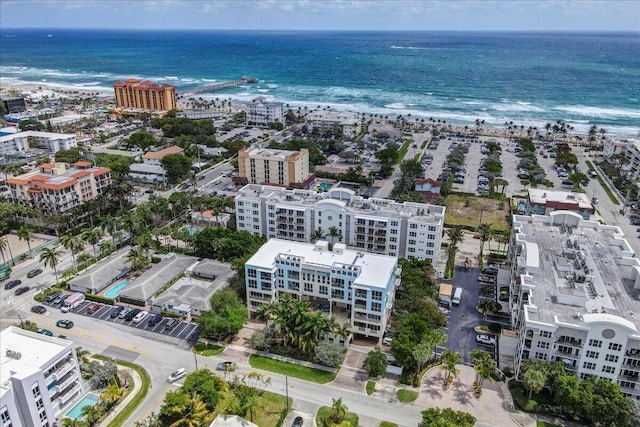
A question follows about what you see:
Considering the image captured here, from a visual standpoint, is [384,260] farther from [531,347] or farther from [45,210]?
[45,210]

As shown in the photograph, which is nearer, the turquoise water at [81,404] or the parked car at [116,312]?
the turquoise water at [81,404]

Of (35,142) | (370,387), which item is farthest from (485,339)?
(35,142)

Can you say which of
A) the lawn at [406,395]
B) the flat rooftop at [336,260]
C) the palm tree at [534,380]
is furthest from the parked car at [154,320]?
the palm tree at [534,380]

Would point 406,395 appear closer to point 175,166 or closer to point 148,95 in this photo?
point 175,166

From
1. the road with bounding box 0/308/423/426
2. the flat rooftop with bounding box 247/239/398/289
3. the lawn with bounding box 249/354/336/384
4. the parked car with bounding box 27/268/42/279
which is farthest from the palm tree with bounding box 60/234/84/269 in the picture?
the lawn with bounding box 249/354/336/384

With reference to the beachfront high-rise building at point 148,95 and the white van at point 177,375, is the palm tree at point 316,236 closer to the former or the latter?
the white van at point 177,375

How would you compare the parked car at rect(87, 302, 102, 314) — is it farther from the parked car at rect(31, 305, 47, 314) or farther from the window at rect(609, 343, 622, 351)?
the window at rect(609, 343, 622, 351)
